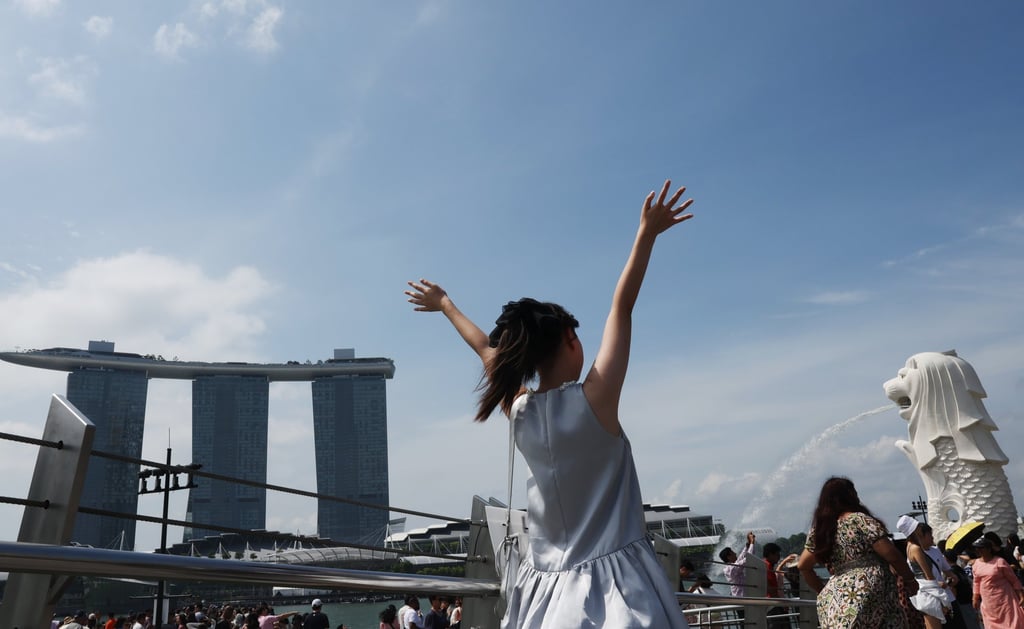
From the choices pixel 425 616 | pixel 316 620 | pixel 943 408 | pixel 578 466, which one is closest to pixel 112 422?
pixel 316 620

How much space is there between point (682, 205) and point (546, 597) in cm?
96

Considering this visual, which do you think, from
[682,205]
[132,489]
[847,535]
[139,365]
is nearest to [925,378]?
[847,535]

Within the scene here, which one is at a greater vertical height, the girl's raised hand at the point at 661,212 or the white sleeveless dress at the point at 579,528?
the girl's raised hand at the point at 661,212

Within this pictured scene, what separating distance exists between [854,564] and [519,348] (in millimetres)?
2713

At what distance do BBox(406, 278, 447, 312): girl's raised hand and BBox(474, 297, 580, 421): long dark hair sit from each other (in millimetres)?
702

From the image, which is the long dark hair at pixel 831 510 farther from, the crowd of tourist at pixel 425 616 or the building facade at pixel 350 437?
the building facade at pixel 350 437

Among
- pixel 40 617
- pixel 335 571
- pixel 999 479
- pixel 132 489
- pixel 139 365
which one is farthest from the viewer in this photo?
pixel 139 365

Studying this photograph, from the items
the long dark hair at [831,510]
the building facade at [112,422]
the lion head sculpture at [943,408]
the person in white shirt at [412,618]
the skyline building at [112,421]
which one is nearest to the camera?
the long dark hair at [831,510]

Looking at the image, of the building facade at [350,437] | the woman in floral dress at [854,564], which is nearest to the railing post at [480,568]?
the woman in floral dress at [854,564]

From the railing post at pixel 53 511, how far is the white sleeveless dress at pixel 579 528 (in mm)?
935

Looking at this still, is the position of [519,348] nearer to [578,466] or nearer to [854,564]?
[578,466]

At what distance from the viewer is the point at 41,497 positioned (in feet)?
5.31

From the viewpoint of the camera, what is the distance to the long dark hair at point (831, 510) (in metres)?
3.75

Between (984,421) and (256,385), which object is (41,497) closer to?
(984,421)
